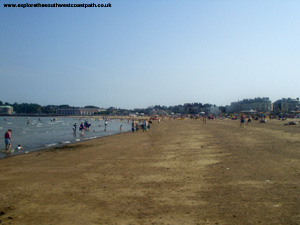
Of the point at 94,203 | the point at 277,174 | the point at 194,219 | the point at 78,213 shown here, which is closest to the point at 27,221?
the point at 78,213

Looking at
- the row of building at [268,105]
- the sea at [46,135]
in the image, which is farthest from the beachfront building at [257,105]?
the sea at [46,135]

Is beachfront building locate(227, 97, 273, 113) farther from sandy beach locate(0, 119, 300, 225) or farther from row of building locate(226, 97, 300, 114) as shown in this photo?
sandy beach locate(0, 119, 300, 225)

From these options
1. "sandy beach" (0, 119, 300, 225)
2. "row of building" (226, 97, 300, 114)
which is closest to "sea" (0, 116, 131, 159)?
"sandy beach" (0, 119, 300, 225)

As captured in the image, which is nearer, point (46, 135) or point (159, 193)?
point (159, 193)

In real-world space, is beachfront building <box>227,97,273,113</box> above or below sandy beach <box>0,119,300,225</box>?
above

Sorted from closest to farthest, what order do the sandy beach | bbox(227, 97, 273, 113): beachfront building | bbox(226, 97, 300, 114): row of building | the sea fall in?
the sandy beach, the sea, bbox(226, 97, 300, 114): row of building, bbox(227, 97, 273, 113): beachfront building

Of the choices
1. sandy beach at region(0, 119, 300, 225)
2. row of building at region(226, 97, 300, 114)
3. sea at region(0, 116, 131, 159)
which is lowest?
sea at region(0, 116, 131, 159)

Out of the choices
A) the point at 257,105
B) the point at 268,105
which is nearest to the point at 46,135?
the point at 268,105

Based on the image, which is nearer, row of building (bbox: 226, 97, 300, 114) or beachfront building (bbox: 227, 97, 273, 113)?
row of building (bbox: 226, 97, 300, 114)

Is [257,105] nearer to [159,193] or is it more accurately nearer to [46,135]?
[46,135]

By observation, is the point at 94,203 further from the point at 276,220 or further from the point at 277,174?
the point at 277,174

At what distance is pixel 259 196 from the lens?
5.31 meters

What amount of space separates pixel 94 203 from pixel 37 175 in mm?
4108

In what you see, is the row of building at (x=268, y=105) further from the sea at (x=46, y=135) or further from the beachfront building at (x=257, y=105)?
the sea at (x=46, y=135)
